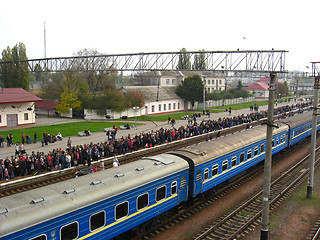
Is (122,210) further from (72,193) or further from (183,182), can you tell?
(183,182)

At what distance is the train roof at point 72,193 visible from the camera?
27.8 feet

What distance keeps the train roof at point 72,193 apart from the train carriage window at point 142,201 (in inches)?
21.9

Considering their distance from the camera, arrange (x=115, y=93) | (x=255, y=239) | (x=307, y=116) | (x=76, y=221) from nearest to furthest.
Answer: (x=76, y=221) → (x=255, y=239) → (x=307, y=116) → (x=115, y=93)

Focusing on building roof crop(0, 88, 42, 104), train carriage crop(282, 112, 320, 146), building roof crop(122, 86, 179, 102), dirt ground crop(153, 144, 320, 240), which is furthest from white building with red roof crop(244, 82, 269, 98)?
dirt ground crop(153, 144, 320, 240)

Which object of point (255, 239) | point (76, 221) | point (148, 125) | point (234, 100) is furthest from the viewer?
point (234, 100)

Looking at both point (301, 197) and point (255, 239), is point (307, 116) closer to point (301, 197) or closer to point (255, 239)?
point (301, 197)

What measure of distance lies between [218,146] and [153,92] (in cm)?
4702

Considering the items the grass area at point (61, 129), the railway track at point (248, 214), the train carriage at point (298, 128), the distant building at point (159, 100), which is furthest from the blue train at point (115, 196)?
the distant building at point (159, 100)

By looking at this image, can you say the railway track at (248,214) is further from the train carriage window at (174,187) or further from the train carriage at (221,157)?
the train carriage window at (174,187)

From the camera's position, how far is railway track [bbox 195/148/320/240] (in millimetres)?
13461

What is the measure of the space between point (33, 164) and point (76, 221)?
12.8 metres

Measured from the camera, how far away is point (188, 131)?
35.4 m

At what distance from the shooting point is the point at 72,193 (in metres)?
9.95

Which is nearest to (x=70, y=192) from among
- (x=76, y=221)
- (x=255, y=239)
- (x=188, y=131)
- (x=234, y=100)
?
(x=76, y=221)
